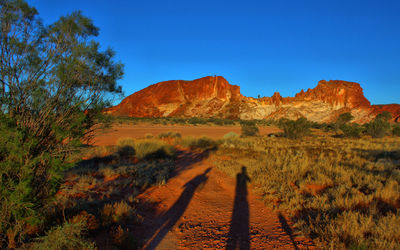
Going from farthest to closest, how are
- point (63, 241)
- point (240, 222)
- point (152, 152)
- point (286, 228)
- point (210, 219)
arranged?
point (152, 152) → point (210, 219) → point (240, 222) → point (286, 228) → point (63, 241)

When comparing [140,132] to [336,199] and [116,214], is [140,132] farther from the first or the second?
[336,199]

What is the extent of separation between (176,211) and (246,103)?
70.4 meters

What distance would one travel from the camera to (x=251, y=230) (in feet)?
13.2

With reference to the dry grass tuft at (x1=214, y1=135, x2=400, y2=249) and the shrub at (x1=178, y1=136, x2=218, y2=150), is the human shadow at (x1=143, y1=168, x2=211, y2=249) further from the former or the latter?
the shrub at (x1=178, y1=136, x2=218, y2=150)

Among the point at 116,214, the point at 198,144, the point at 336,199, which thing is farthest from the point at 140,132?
the point at 336,199

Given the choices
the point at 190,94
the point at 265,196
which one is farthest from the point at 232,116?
the point at 265,196

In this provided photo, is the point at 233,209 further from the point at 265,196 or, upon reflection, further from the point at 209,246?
the point at 209,246

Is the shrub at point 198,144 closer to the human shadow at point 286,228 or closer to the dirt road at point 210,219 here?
the dirt road at point 210,219

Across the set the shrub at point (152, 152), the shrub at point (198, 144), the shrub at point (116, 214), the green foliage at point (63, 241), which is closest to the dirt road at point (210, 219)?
the shrub at point (116, 214)

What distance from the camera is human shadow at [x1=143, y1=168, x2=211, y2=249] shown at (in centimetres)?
367

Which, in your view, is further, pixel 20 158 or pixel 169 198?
pixel 169 198

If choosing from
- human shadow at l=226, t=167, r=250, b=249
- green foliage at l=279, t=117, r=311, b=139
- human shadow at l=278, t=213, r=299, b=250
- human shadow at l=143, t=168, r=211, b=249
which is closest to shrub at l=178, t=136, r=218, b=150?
human shadow at l=143, t=168, r=211, b=249

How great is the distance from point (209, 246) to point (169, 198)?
7.92 ft

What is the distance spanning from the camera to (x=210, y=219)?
14.8ft
